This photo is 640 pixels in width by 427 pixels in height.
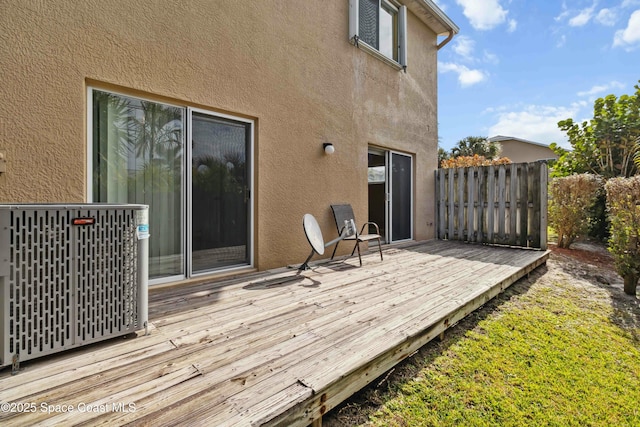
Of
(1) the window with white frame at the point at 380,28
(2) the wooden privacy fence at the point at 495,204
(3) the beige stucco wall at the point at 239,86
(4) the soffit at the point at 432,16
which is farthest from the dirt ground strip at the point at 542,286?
(4) the soffit at the point at 432,16

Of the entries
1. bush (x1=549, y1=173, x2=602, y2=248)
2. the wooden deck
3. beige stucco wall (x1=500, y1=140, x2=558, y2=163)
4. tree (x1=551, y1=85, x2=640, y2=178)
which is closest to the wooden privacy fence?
bush (x1=549, y1=173, x2=602, y2=248)

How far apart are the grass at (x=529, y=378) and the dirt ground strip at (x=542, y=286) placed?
70 mm

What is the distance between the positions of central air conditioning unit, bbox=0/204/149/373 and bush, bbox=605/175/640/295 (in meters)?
5.98

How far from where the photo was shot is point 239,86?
3723mm

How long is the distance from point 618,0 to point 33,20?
1307cm

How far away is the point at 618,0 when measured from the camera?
8.30 meters

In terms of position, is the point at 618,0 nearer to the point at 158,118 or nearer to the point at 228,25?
the point at 228,25

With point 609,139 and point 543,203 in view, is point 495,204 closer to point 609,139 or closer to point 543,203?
point 543,203

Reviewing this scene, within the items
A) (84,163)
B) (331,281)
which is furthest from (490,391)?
(84,163)

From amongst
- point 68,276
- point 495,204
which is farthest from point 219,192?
point 495,204

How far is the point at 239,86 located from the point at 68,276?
9.30 feet

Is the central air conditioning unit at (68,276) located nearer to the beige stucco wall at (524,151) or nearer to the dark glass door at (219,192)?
the dark glass door at (219,192)

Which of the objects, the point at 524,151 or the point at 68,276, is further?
the point at 524,151

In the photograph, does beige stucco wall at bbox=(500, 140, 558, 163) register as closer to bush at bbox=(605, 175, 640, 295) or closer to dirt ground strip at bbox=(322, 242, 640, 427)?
dirt ground strip at bbox=(322, 242, 640, 427)
